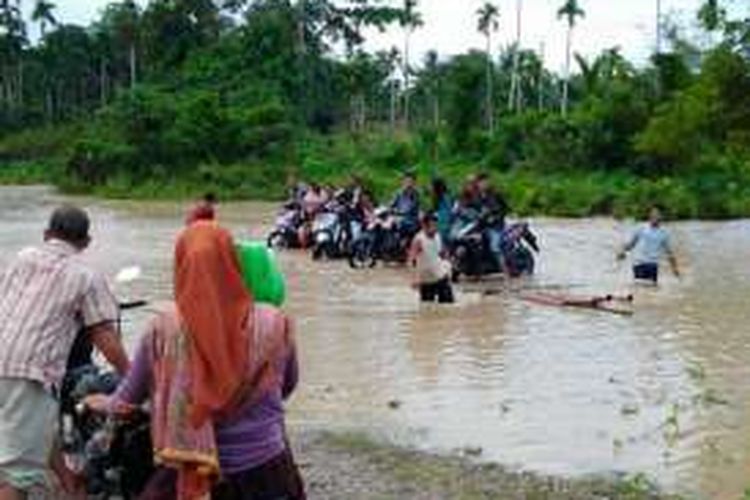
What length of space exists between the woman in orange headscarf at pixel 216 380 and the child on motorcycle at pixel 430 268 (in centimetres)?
1243

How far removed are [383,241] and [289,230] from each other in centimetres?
431

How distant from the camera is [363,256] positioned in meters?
22.6

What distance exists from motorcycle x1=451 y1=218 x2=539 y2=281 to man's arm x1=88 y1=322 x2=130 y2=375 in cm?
1477

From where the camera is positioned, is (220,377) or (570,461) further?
(570,461)

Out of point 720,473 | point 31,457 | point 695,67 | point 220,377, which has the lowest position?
point 720,473

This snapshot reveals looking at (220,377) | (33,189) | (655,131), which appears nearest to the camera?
(220,377)

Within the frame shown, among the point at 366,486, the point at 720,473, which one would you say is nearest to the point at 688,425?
the point at 720,473

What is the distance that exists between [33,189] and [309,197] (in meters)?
38.3

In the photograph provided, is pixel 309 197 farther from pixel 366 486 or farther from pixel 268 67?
pixel 268 67

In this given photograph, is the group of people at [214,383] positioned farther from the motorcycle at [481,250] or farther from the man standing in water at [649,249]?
the motorcycle at [481,250]

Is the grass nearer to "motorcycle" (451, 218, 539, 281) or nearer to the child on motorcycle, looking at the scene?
the child on motorcycle

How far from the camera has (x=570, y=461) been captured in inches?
354

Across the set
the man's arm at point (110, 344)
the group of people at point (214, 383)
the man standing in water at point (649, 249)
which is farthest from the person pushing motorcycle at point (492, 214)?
the group of people at point (214, 383)

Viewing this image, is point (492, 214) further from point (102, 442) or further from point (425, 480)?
point (102, 442)
